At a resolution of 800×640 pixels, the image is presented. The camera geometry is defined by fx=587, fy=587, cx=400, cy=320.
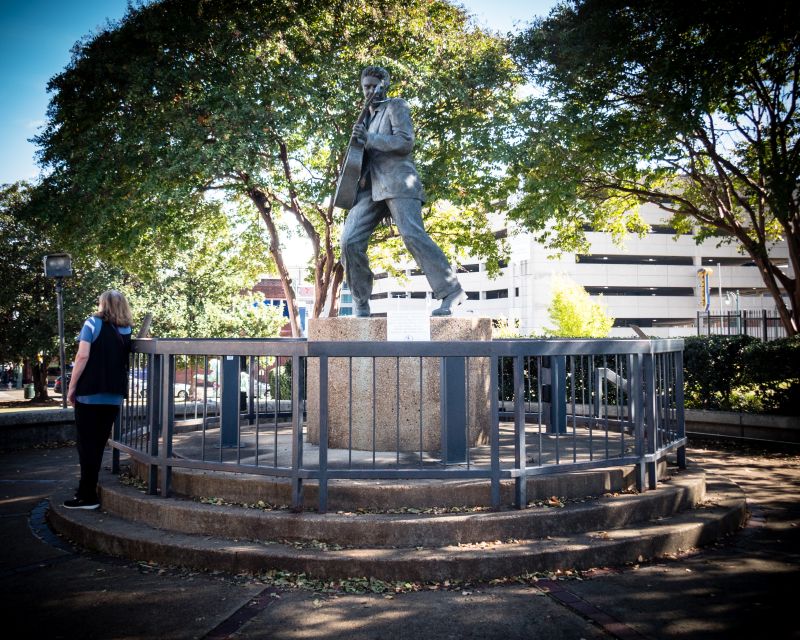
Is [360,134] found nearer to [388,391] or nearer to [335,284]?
[388,391]

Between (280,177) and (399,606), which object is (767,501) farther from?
(280,177)

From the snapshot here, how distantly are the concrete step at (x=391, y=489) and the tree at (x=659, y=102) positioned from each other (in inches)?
405

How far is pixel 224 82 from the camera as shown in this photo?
46.7 feet

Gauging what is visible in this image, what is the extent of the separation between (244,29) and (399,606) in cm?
1480

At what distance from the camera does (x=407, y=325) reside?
5.52 meters

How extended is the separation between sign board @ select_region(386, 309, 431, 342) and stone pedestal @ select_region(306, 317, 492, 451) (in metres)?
0.22

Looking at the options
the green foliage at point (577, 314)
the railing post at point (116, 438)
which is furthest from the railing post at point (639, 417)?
the green foliage at point (577, 314)

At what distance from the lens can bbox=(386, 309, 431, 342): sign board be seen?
18.1 feet

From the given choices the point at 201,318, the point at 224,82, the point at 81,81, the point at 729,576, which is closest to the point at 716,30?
the point at 224,82

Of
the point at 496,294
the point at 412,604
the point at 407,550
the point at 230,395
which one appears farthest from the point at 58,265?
the point at 496,294

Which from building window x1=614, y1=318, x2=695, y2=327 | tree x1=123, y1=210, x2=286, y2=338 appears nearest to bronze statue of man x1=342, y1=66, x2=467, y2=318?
tree x1=123, y1=210, x2=286, y2=338

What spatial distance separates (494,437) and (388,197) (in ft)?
9.80

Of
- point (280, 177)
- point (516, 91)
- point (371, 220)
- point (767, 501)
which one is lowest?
point (767, 501)

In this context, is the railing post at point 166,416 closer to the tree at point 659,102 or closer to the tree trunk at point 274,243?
the tree at point 659,102
